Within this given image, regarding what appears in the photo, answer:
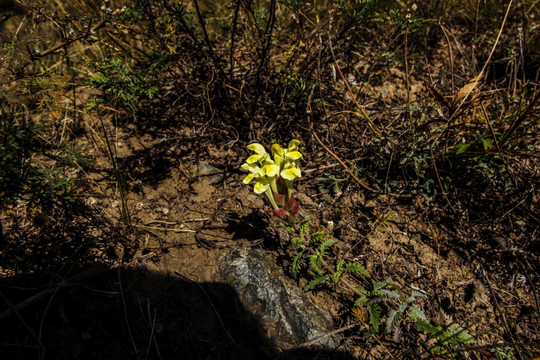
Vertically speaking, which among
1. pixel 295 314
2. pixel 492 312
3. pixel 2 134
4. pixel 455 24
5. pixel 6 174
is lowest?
pixel 492 312

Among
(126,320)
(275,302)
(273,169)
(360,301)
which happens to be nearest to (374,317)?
(360,301)

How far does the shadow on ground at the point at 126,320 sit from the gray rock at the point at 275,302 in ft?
0.19

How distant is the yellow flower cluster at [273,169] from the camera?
2074 mm

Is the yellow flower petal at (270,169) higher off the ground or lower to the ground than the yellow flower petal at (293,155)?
lower

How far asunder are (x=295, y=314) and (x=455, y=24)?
14.4 feet

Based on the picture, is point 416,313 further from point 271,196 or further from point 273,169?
point 273,169

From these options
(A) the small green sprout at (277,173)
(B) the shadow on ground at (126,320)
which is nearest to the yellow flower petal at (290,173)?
(A) the small green sprout at (277,173)

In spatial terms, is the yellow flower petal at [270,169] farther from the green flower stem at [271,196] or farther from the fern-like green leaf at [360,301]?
the fern-like green leaf at [360,301]

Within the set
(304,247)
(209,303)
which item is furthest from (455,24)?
(209,303)

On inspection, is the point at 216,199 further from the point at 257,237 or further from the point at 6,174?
the point at 6,174

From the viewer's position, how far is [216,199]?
2.77 m

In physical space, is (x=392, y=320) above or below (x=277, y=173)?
below

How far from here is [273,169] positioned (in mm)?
2055

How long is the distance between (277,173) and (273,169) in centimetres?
7
